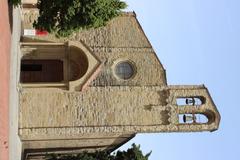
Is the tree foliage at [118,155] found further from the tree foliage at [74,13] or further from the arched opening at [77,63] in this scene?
the tree foliage at [74,13]

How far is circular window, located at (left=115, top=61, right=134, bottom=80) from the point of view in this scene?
3045 cm

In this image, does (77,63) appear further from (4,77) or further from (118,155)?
(4,77)

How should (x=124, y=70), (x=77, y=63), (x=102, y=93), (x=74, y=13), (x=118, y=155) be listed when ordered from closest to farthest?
(x=74, y=13), (x=102, y=93), (x=77, y=63), (x=124, y=70), (x=118, y=155)

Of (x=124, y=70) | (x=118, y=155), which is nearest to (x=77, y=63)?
(x=124, y=70)

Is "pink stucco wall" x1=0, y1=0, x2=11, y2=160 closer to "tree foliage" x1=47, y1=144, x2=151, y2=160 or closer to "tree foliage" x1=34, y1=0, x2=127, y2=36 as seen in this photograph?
"tree foliage" x1=34, y1=0, x2=127, y2=36

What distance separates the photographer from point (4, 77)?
2041cm

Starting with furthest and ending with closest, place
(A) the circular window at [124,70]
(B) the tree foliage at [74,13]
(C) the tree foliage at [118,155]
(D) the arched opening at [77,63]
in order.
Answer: (C) the tree foliage at [118,155], (A) the circular window at [124,70], (D) the arched opening at [77,63], (B) the tree foliage at [74,13]

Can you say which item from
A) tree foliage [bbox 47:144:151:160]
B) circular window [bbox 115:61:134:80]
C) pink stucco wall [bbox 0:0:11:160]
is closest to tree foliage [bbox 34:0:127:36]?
pink stucco wall [bbox 0:0:11:160]

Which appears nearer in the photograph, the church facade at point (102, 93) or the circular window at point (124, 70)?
the church facade at point (102, 93)

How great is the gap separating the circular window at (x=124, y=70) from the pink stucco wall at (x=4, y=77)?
10.0 m


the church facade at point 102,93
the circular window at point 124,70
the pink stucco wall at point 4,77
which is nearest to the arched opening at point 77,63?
the church facade at point 102,93

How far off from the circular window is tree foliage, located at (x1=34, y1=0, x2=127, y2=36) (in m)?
6.67

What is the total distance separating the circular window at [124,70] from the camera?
30453 millimetres

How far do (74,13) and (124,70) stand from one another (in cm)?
839
